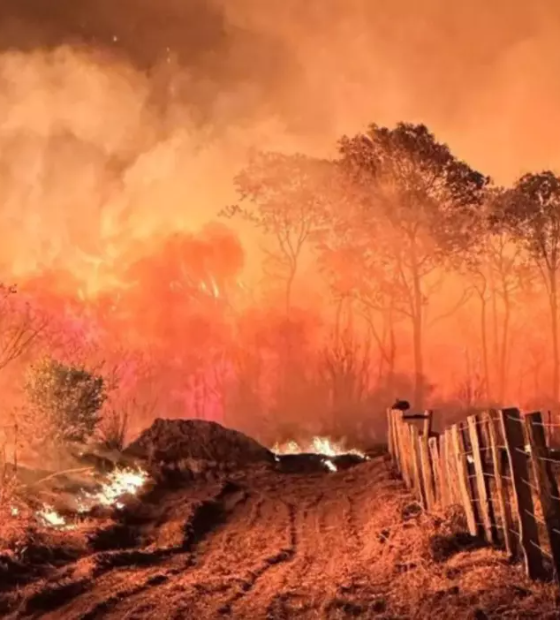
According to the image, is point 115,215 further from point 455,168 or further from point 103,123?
point 455,168

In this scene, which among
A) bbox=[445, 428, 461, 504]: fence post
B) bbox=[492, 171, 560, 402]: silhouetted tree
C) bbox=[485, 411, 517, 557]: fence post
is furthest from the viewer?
bbox=[492, 171, 560, 402]: silhouetted tree

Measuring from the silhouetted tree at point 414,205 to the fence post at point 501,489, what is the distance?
44.9ft

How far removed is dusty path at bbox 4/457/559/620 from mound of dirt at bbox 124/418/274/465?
181 inches

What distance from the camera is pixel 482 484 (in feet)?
21.5

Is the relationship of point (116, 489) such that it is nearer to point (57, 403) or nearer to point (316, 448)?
point (57, 403)

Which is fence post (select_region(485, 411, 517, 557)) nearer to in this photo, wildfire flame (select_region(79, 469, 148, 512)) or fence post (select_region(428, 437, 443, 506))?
fence post (select_region(428, 437, 443, 506))

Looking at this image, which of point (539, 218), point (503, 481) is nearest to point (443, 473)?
point (503, 481)

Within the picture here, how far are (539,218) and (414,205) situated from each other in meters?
3.44

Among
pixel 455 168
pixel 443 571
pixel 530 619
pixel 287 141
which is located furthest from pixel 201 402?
pixel 530 619

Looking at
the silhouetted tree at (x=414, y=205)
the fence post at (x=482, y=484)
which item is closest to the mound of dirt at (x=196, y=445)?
the silhouetted tree at (x=414, y=205)

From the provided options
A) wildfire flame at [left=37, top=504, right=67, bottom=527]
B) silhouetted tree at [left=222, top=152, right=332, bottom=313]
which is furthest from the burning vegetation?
wildfire flame at [left=37, top=504, right=67, bottom=527]

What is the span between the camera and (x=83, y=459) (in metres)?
12.9

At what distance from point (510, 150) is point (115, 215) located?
1142 centimetres

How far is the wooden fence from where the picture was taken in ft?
16.6
